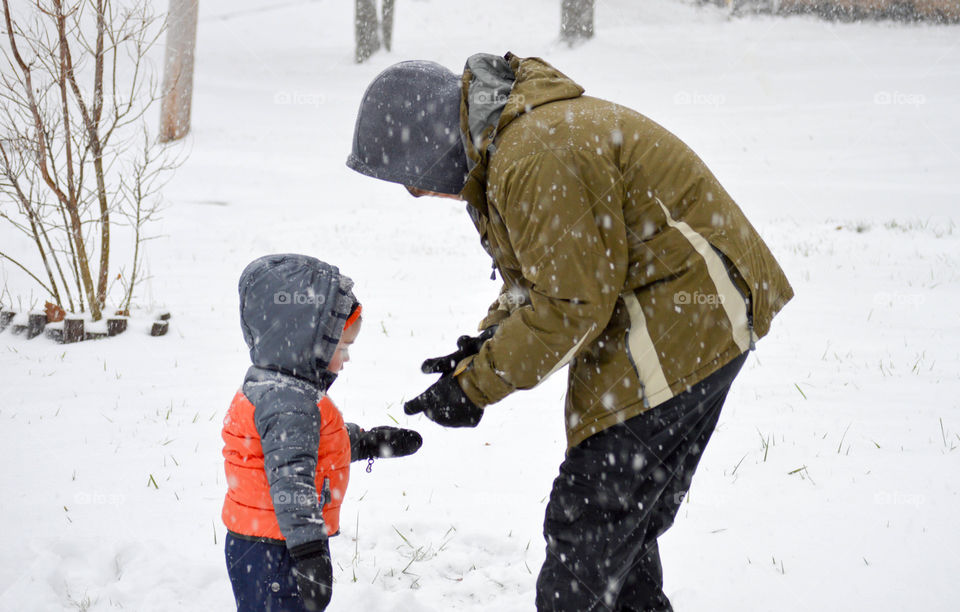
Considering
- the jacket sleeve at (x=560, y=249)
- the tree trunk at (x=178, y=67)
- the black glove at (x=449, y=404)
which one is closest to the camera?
the jacket sleeve at (x=560, y=249)

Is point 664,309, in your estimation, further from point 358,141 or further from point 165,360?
point 165,360

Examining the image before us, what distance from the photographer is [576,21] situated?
A: 21.9 metres

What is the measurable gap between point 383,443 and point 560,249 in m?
1.12

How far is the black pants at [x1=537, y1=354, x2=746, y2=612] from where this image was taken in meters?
2.21

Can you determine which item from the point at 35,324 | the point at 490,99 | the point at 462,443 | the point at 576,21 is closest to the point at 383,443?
the point at 490,99

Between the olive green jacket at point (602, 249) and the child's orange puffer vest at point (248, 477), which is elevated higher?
the olive green jacket at point (602, 249)

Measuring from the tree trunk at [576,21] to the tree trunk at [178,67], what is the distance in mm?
10136

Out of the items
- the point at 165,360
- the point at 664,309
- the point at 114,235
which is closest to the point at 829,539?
the point at 664,309

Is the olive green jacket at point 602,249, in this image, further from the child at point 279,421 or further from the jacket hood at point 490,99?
the child at point 279,421

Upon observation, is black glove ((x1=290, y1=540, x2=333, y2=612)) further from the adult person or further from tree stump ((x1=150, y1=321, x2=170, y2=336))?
tree stump ((x1=150, y1=321, x2=170, y2=336))

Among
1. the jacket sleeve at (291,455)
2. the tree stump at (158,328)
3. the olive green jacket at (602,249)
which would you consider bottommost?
the tree stump at (158,328)

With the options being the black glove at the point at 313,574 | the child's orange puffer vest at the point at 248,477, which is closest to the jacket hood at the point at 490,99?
the child's orange puffer vest at the point at 248,477

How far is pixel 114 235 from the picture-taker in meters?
10.3

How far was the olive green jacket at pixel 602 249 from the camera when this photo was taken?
2.02 metres
